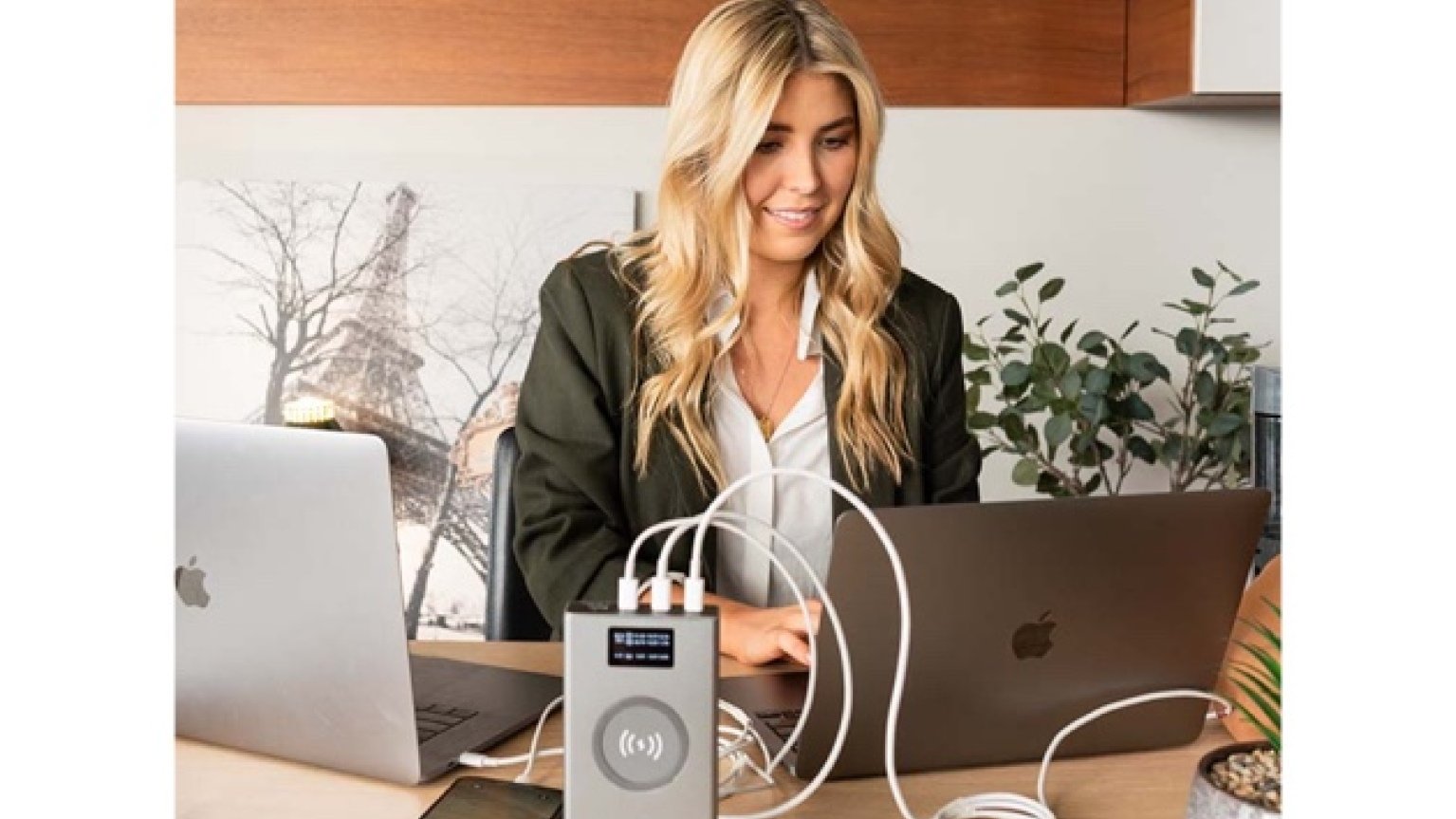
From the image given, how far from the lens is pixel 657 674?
1028 millimetres

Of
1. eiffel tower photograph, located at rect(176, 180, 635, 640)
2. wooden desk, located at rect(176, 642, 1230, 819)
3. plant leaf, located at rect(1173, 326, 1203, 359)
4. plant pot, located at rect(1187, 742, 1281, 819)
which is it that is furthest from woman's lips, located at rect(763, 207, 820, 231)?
plant leaf, located at rect(1173, 326, 1203, 359)

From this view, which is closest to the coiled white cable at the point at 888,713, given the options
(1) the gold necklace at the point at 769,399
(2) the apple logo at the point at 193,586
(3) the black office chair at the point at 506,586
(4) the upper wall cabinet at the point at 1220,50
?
(2) the apple logo at the point at 193,586

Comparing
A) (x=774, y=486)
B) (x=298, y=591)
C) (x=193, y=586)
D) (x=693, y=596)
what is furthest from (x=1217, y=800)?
(x=774, y=486)

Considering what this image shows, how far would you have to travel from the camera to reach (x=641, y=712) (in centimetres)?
104

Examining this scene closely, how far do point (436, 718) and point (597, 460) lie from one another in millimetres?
658

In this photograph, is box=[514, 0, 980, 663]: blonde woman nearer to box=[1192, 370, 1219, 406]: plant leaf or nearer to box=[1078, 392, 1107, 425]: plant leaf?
box=[1078, 392, 1107, 425]: plant leaf

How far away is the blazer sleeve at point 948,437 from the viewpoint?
231 cm

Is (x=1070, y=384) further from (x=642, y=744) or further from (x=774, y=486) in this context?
(x=642, y=744)

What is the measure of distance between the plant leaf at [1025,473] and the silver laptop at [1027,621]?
1861 mm

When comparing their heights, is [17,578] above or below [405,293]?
below

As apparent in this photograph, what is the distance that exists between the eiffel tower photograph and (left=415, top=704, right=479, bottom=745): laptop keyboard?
1938mm

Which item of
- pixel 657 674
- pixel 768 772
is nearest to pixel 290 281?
pixel 768 772
